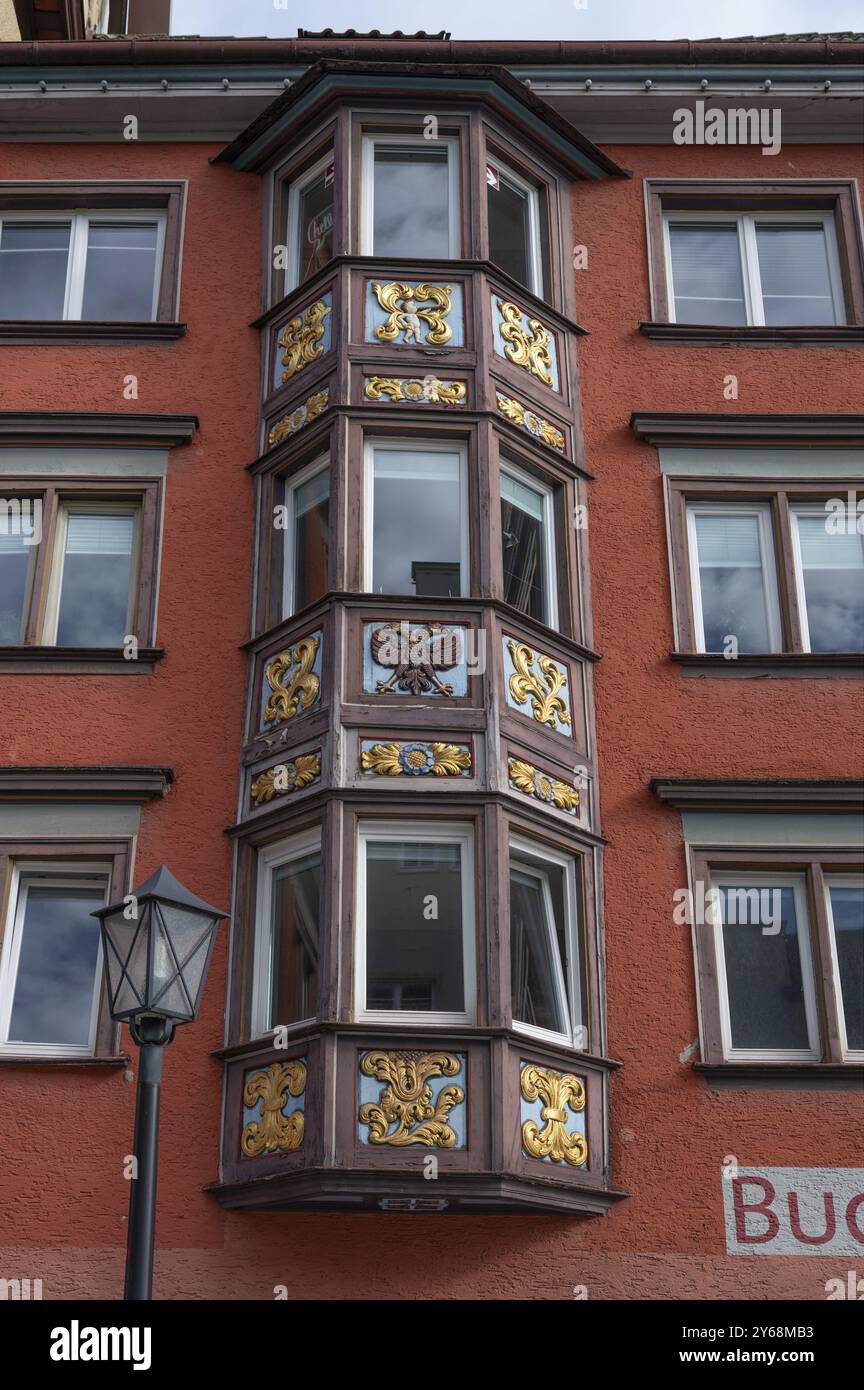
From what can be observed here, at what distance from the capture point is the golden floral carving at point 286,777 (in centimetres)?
1201

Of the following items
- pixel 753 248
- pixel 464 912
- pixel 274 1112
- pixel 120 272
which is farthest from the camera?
pixel 753 248

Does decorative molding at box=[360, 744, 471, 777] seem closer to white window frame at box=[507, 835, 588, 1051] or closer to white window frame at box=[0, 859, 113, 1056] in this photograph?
white window frame at box=[507, 835, 588, 1051]

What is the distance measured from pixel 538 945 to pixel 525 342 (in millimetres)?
4810

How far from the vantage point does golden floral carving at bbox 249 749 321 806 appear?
12008 millimetres

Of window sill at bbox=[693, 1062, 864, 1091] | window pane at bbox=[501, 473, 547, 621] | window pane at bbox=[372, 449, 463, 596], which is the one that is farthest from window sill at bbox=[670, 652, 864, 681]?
window sill at bbox=[693, 1062, 864, 1091]

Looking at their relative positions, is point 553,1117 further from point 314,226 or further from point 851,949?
point 314,226

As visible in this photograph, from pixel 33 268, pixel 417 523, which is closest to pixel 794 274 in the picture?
pixel 417 523

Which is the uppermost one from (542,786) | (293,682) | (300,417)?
(300,417)

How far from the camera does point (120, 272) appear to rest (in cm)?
1519

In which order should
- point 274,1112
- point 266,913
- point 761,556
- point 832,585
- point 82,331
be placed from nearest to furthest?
point 274,1112, point 266,913, point 832,585, point 761,556, point 82,331

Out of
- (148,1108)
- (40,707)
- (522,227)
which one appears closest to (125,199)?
(522,227)

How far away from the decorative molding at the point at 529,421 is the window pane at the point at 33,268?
385 centimetres

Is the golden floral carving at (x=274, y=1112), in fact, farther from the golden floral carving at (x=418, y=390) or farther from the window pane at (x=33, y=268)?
the window pane at (x=33, y=268)

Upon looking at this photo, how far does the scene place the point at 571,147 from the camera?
1525 cm
